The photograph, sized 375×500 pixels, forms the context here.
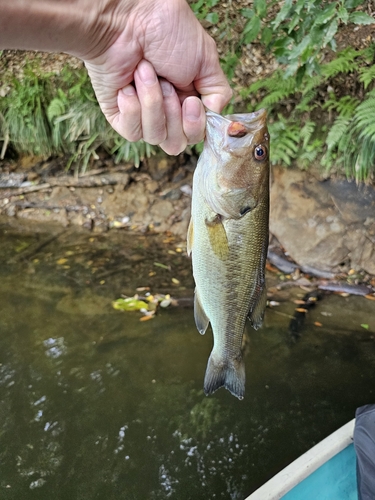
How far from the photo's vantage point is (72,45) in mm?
1682

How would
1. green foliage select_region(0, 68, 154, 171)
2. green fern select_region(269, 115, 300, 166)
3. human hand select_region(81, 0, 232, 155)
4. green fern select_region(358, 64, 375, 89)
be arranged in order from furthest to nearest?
green foliage select_region(0, 68, 154, 171) → green fern select_region(269, 115, 300, 166) → green fern select_region(358, 64, 375, 89) → human hand select_region(81, 0, 232, 155)

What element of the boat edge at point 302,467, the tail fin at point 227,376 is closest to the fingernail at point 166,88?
the tail fin at point 227,376

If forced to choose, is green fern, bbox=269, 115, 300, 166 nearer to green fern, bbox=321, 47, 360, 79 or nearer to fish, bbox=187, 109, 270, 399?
green fern, bbox=321, 47, 360, 79

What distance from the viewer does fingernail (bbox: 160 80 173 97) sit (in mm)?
1853

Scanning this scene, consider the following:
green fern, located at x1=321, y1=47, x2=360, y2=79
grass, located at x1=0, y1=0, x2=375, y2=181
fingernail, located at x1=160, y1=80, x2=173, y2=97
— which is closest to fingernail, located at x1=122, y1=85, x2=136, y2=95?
fingernail, located at x1=160, y1=80, x2=173, y2=97

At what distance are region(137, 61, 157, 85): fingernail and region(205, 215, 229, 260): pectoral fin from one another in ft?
1.99

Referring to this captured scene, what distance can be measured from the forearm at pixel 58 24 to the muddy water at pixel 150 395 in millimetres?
3155

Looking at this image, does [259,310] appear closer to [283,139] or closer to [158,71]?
[158,71]

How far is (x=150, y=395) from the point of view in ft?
13.7

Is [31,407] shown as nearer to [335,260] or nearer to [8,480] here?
[8,480]

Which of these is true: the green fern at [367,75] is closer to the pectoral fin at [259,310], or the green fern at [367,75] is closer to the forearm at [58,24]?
the pectoral fin at [259,310]

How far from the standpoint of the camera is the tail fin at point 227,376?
2287mm

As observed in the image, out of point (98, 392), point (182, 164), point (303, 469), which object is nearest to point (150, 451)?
point (98, 392)

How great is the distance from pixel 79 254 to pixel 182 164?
2.18 meters
